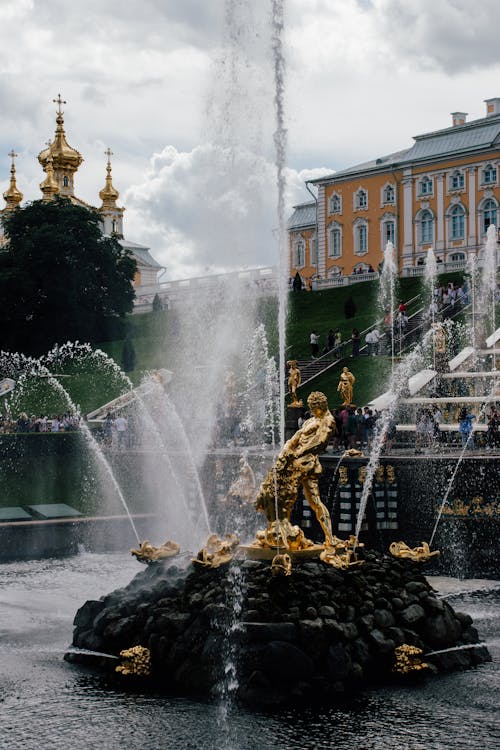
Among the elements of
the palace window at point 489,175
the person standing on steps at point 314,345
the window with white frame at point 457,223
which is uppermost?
the palace window at point 489,175

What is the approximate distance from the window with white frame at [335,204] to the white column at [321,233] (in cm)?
47

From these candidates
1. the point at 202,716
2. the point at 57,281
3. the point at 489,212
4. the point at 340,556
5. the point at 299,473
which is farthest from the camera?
the point at 489,212

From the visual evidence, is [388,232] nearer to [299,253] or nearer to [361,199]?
[361,199]

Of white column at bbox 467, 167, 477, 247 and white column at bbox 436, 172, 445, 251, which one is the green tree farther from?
white column at bbox 467, 167, 477, 247

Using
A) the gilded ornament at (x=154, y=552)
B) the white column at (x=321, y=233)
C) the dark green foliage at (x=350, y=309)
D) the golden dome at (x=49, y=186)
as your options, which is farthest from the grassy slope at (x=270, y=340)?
the golden dome at (x=49, y=186)

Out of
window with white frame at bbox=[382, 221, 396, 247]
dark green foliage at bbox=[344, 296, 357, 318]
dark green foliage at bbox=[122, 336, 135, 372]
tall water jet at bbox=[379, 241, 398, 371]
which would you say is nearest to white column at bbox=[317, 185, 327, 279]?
window with white frame at bbox=[382, 221, 396, 247]

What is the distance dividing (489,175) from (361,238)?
30.4 ft

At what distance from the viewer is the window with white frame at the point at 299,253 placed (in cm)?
7125

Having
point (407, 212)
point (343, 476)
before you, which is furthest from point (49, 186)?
point (343, 476)

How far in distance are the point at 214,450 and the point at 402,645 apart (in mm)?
13725

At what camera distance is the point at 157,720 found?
11898mm

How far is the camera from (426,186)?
2419 inches

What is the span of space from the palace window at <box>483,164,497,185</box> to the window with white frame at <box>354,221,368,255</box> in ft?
27.0

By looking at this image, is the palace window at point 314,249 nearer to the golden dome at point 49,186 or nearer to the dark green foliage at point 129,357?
the golden dome at point 49,186
